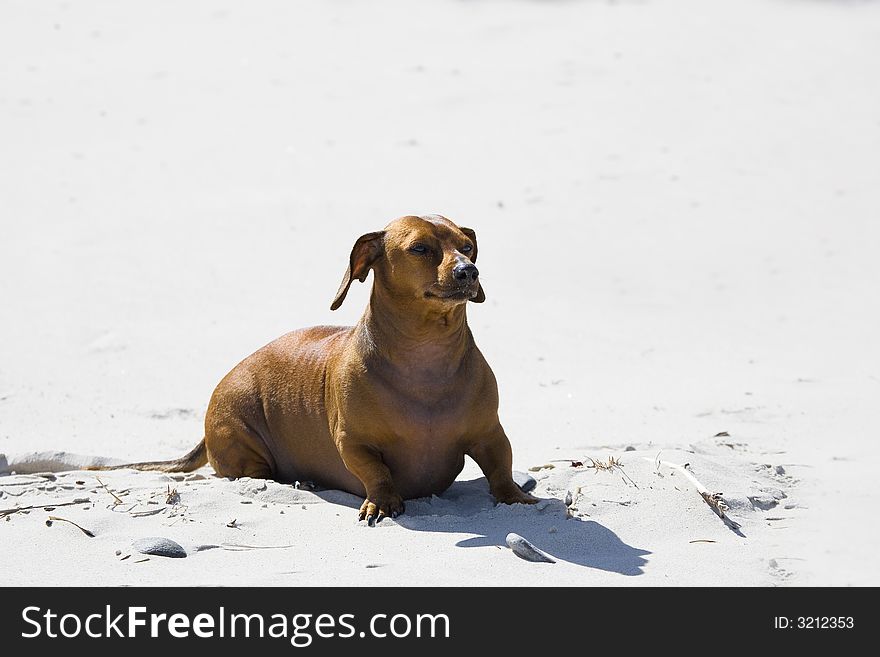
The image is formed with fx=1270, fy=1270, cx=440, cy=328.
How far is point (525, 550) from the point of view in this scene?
4.59 m

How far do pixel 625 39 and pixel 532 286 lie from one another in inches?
214

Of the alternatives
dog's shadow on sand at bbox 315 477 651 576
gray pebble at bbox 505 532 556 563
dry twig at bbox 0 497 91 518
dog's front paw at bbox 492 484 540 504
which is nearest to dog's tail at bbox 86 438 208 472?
dry twig at bbox 0 497 91 518

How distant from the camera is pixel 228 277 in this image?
10555mm

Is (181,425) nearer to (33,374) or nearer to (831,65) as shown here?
(33,374)

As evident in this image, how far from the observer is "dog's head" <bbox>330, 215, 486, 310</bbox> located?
5.08 meters

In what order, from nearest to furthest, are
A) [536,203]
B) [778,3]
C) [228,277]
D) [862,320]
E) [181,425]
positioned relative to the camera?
[181,425] < [862,320] < [228,277] < [536,203] < [778,3]

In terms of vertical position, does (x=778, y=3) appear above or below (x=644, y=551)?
above

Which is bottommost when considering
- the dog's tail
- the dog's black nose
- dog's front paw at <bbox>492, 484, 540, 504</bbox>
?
the dog's tail

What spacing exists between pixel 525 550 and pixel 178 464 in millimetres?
2607

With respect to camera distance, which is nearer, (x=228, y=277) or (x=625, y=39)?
(x=228, y=277)

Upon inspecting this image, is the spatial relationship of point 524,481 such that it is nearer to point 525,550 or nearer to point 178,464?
point 525,550

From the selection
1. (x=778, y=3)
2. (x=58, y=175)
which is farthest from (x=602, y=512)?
(x=778, y=3)

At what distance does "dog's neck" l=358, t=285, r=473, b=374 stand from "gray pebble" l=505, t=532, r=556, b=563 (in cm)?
99

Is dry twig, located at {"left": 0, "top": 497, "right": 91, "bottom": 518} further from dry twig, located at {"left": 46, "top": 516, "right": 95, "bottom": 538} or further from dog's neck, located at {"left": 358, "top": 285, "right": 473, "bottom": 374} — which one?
dog's neck, located at {"left": 358, "top": 285, "right": 473, "bottom": 374}
